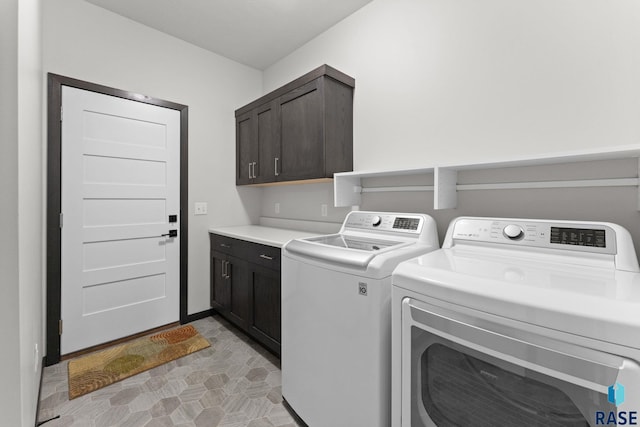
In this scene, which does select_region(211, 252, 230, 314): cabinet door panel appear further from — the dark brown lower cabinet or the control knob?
the control knob

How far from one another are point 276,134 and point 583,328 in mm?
2318

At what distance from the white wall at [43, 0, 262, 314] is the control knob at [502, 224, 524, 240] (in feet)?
8.54

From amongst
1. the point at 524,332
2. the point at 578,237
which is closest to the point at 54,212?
the point at 524,332

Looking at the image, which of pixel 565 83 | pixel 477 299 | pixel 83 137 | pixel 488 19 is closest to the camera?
pixel 477 299

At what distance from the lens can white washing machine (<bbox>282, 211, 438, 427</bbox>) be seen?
116 centimetres

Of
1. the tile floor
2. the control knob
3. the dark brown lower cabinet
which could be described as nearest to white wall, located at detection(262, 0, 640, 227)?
the control knob

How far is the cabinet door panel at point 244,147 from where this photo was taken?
2887mm

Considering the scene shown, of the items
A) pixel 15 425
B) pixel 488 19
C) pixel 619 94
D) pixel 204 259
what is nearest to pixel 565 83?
pixel 619 94

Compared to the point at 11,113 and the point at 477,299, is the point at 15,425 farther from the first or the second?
the point at 477,299

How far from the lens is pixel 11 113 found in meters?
0.85

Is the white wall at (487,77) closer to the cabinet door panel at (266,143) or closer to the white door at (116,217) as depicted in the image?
the cabinet door panel at (266,143)

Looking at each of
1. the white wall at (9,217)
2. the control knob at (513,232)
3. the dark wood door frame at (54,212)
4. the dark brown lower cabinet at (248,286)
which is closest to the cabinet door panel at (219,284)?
the dark brown lower cabinet at (248,286)

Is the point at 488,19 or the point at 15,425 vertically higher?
the point at 488,19

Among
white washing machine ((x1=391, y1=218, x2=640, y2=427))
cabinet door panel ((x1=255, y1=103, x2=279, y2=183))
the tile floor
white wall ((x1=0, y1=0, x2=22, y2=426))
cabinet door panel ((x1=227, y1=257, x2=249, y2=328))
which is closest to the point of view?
white washing machine ((x1=391, y1=218, x2=640, y2=427))
